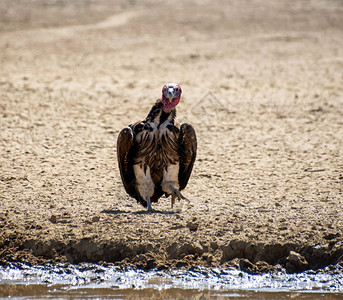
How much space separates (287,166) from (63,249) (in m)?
3.44

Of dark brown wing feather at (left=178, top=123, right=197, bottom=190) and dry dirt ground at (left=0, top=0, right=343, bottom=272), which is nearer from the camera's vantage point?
dry dirt ground at (left=0, top=0, right=343, bottom=272)

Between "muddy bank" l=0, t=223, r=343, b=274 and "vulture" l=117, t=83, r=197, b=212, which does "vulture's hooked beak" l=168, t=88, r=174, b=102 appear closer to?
"vulture" l=117, t=83, r=197, b=212

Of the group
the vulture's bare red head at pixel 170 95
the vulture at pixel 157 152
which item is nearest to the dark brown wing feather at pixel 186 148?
the vulture at pixel 157 152

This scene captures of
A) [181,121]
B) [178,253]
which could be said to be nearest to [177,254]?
[178,253]

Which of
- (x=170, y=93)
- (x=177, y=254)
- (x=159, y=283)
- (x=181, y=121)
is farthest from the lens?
Result: (x=181, y=121)

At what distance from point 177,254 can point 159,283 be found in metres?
0.36

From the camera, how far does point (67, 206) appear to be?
7191 millimetres

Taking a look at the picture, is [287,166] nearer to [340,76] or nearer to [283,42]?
[340,76]

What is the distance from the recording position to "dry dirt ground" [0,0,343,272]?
627 cm

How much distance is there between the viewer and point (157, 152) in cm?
685

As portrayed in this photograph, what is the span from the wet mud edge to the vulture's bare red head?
1.34 meters

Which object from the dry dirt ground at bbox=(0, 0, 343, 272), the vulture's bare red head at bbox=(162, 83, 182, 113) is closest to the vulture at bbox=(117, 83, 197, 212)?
the vulture's bare red head at bbox=(162, 83, 182, 113)

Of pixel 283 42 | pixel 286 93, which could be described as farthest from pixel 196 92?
pixel 283 42

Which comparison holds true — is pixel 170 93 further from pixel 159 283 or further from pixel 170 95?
pixel 159 283
